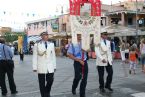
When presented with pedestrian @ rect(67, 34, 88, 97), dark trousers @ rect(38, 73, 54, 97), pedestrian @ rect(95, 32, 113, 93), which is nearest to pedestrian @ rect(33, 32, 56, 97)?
dark trousers @ rect(38, 73, 54, 97)

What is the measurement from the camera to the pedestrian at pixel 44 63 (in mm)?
9461

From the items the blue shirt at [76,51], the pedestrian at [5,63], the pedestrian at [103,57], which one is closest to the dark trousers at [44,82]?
the blue shirt at [76,51]

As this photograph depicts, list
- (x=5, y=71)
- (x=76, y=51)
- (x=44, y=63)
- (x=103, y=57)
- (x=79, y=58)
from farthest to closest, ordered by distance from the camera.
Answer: (x=5, y=71)
(x=103, y=57)
(x=76, y=51)
(x=79, y=58)
(x=44, y=63)

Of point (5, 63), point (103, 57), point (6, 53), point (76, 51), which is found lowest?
point (5, 63)

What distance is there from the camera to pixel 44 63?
31.2 ft

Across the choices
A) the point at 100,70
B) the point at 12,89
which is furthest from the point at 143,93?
the point at 12,89

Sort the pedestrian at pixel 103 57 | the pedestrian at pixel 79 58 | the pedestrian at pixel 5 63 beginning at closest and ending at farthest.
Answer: the pedestrian at pixel 79 58
the pedestrian at pixel 103 57
the pedestrian at pixel 5 63

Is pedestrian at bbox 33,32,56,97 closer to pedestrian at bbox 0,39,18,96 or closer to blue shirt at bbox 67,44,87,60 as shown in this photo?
blue shirt at bbox 67,44,87,60

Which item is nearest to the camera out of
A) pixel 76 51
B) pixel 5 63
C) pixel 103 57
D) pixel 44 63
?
pixel 44 63

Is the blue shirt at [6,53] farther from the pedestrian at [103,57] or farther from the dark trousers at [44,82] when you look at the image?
the pedestrian at [103,57]

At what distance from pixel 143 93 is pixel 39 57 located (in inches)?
129

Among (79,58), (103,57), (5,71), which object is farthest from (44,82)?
(5,71)

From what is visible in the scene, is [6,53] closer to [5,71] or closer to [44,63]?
[5,71]

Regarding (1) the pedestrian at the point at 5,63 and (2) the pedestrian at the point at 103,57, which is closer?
(2) the pedestrian at the point at 103,57
